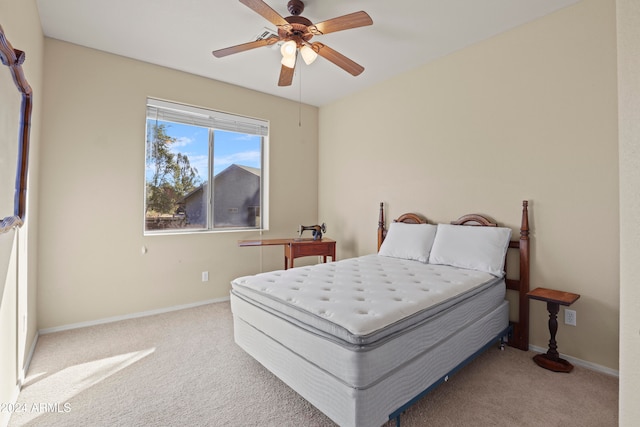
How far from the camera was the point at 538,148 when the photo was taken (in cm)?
246

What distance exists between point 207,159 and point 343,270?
7.68 feet

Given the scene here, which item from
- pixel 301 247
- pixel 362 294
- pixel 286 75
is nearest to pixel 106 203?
pixel 301 247

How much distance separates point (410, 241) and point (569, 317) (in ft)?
4.36

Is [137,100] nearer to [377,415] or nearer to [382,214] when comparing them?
[382,214]

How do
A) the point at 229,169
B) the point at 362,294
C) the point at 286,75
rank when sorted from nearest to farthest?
1. the point at 362,294
2. the point at 286,75
3. the point at 229,169

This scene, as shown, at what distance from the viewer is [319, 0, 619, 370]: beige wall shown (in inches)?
84.9

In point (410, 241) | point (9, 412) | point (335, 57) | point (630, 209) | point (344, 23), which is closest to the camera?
point (630, 209)

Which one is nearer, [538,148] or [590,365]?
[590,365]

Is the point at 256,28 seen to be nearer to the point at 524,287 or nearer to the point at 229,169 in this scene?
the point at 229,169

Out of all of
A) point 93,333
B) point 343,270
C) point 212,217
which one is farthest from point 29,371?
point 343,270

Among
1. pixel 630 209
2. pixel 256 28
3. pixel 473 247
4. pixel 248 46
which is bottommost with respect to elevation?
pixel 473 247

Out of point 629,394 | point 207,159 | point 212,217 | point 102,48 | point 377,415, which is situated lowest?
point 377,415

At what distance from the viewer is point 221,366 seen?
87.5 inches

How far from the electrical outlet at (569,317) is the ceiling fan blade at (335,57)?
2504 millimetres
